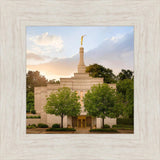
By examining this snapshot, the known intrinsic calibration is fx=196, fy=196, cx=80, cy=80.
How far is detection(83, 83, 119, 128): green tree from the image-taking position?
9.30m

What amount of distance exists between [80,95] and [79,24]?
391 cm

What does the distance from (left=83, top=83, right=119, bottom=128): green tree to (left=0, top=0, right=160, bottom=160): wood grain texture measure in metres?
1.92

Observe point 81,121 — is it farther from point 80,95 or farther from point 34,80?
point 34,80

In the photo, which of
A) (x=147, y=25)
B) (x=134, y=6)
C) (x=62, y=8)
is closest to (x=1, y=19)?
(x=62, y=8)

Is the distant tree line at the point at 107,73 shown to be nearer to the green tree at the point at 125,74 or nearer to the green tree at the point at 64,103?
the green tree at the point at 125,74

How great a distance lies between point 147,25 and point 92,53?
259 cm

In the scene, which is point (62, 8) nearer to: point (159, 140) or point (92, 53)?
point (92, 53)

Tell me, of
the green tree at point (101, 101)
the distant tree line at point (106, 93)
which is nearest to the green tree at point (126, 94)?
the distant tree line at point (106, 93)

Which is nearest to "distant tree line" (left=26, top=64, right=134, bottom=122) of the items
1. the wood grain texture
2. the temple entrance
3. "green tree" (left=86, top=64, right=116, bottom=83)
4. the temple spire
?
"green tree" (left=86, top=64, right=116, bottom=83)

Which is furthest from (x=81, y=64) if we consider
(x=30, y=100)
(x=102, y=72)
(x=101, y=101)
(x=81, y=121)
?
(x=30, y=100)

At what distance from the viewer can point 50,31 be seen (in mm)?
8352

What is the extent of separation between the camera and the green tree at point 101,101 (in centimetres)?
930

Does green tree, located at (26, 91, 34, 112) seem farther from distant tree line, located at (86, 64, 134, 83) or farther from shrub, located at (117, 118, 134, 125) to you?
shrub, located at (117, 118, 134, 125)

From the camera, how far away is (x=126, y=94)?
973 centimetres
